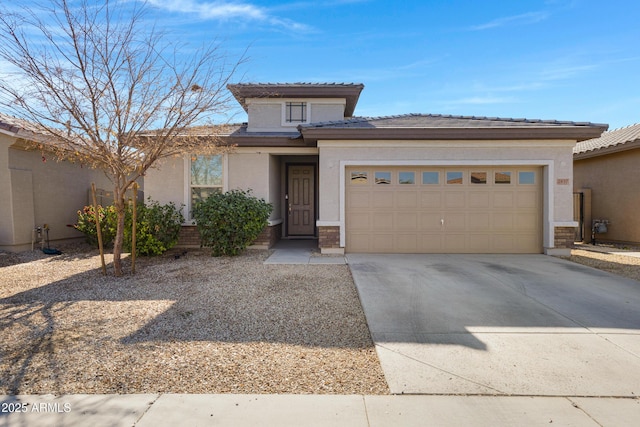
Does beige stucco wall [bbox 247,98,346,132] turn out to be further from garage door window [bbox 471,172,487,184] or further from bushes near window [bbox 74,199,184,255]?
garage door window [bbox 471,172,487,184]

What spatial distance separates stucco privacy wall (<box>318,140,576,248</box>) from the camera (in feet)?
30.3

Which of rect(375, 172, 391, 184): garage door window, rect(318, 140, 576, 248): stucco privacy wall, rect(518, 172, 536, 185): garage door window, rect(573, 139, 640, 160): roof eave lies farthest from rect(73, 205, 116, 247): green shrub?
rect(573, 139, 640, 160): roof eave

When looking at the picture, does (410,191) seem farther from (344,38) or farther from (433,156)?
(344,38)

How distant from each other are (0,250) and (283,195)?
8183 millimetres

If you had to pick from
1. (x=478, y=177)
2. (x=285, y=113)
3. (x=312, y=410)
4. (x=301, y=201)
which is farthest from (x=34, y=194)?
(x=478, y=177)

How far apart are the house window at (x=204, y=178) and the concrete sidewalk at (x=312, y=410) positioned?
7732mm

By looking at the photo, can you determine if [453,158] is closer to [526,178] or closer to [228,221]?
[526,178]

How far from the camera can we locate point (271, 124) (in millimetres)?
12266

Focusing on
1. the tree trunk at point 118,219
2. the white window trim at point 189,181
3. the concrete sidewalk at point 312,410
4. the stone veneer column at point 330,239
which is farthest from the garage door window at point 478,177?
the tree trunk at point 118,219

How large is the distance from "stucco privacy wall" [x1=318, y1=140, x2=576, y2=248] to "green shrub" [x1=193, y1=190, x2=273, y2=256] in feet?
5.85

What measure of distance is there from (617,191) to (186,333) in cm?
1489

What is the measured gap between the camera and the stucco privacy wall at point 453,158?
9234mm

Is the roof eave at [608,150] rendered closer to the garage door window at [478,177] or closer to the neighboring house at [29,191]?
the garage door window at [478,177]

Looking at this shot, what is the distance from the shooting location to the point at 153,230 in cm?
898
